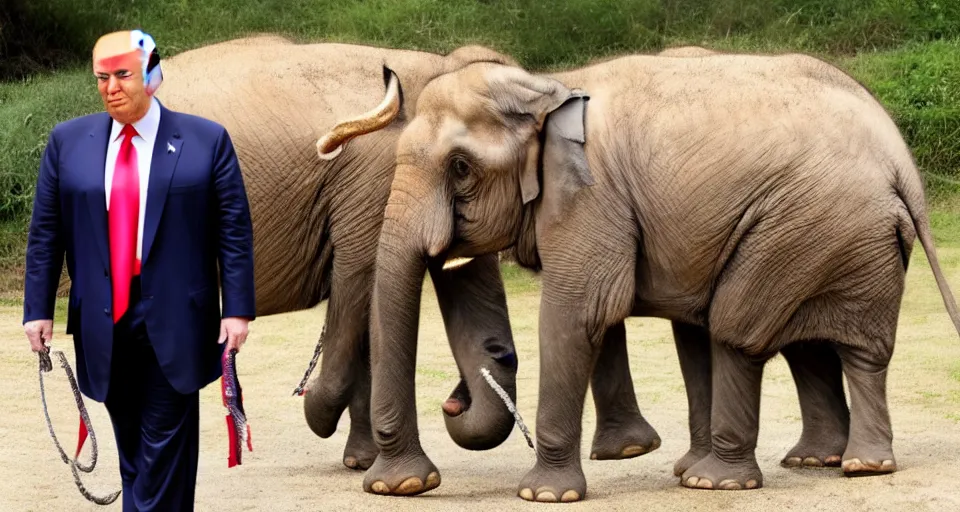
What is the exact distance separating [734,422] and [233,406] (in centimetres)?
209

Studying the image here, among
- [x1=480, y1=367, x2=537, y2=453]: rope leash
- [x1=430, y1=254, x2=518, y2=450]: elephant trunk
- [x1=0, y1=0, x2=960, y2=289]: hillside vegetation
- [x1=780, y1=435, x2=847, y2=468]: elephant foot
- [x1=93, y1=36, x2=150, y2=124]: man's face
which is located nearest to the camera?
[x1=93, y1=36, x2=150, y2=124]: man's face

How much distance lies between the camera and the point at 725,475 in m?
6.07

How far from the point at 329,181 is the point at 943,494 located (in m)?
2.47

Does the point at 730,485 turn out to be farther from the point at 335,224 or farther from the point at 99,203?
the point at 99,203

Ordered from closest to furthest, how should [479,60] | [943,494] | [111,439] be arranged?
[943,494] → [479,60] → [111,439]

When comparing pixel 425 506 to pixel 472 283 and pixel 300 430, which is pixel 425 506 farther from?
pixel 300 430

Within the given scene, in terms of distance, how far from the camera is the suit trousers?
181 inches

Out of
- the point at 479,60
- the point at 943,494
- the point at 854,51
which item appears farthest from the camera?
the point at 854,51

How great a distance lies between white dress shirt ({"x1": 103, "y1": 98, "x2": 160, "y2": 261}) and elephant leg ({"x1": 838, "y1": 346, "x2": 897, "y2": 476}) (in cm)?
268

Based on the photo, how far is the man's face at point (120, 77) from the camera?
14.7 ft

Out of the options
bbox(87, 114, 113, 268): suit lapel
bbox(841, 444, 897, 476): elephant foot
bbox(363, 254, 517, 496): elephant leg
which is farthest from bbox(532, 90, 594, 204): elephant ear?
bbox(87, 114, 113, 268): suit lapel

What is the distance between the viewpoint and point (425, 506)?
230 inches

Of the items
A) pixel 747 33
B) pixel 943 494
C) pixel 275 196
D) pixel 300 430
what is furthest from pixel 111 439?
pixel 747 33

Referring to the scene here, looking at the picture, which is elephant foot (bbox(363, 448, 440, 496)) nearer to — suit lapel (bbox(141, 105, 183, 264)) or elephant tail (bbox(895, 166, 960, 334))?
suit lapel (bbox(141, 105, 183, 264))
